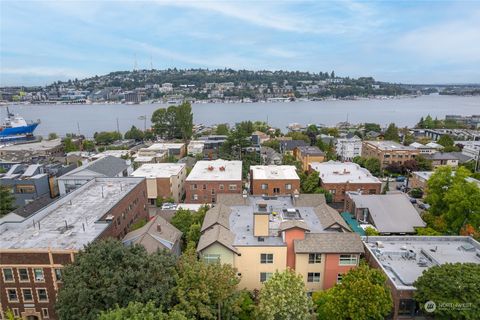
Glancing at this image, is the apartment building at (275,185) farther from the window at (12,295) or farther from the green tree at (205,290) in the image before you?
the window at (12,295)

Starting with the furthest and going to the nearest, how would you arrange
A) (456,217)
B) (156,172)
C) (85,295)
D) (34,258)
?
(156,172) → (456,217) → (34,258) → (85,295)

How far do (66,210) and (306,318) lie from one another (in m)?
20.4

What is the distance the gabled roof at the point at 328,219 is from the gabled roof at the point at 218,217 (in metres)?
7.57

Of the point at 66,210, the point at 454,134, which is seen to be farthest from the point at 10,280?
the point at 454,134

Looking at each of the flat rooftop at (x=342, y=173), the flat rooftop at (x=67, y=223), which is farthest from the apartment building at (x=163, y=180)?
the flat rooftop at (x=342, y=173)

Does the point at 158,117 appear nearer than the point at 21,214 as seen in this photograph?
No

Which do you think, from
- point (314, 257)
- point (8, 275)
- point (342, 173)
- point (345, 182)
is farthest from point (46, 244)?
point (342, 173)

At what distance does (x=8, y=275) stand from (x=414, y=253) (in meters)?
26.2

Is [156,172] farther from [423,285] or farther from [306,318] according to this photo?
[423,285]

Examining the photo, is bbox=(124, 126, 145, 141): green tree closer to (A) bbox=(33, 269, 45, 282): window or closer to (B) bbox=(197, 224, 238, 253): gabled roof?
(B) bbox=(197, 224, 238, 253): gabled roof

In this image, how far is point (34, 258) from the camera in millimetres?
18984

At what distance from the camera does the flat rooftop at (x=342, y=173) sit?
4042 centimetres

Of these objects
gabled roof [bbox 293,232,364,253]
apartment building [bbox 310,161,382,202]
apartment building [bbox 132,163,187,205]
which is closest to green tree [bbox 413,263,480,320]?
gabled roof [bbox 293,232,364,253]

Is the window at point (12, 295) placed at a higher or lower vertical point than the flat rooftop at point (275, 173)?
lower
